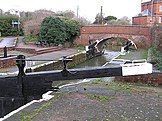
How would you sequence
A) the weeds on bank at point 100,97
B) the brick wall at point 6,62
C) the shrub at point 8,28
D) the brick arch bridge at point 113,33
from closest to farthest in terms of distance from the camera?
the weeds on bank at point 100,97 < the brick wall at point 6,62 < the brick arch bridge at point 113,33 < the shrub at point 8,28

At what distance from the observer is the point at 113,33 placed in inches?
1441

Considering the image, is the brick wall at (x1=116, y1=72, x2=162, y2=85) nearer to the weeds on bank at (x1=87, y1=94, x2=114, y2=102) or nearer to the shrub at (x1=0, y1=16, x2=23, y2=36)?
the weeds on bank at (x1=87, y1=94, x2=114, y2=102)

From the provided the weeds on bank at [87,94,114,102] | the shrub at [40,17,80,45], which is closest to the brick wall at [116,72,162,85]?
the weeds on bank at [87,94,114,102]

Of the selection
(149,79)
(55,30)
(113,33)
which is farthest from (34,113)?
(113,33)

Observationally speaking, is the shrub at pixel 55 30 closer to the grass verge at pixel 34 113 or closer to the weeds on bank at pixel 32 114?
the grass verge at pixel 34 113

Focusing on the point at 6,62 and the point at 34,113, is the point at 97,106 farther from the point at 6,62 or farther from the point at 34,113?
the point at 6,62

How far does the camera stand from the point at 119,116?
7.46 meters

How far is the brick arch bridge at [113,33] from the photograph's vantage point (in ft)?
116

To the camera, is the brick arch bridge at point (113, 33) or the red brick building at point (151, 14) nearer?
the brick arch bridge at point (113, 33)

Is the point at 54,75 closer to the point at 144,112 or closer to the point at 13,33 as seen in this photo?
the point at 144,112

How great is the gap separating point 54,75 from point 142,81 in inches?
204

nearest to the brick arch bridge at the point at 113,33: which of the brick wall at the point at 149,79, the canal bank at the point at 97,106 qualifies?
the brick wall at the point at 149,79

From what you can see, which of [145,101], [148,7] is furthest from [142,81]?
[148,7]

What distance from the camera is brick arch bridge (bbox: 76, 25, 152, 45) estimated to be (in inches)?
1393
